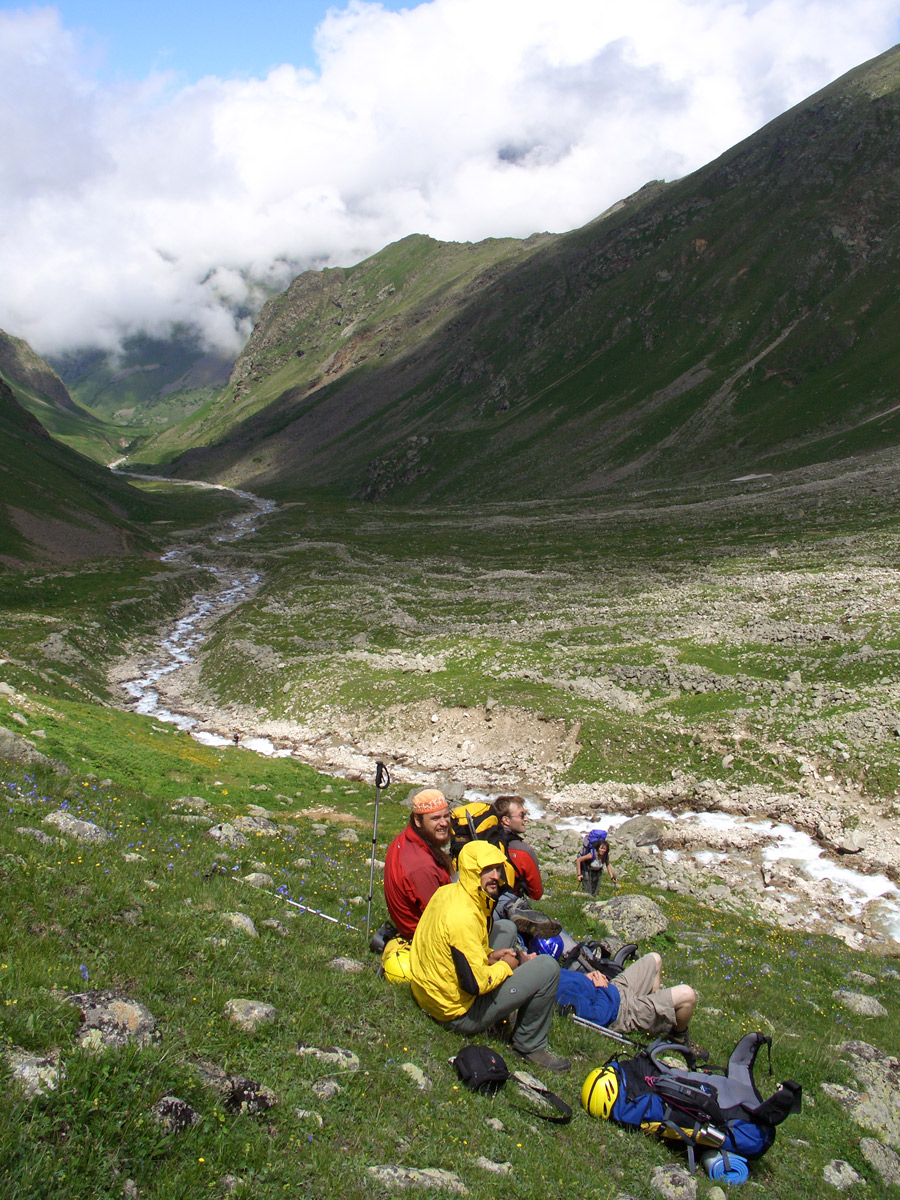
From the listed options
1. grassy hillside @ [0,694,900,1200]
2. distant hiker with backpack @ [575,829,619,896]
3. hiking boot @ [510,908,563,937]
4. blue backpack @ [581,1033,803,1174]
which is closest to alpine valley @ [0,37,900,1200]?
grassy hillside @ [0,694,900,1200]

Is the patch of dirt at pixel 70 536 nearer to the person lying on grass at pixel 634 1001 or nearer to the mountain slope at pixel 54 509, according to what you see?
the mountain slope at pixel 54 509

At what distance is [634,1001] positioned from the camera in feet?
36.6

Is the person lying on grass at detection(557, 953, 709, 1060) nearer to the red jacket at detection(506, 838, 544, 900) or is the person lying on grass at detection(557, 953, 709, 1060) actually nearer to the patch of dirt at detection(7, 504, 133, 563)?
the red jacket at detection(506, 838, 544, 900)

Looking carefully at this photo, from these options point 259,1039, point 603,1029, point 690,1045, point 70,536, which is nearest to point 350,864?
point 603,1029

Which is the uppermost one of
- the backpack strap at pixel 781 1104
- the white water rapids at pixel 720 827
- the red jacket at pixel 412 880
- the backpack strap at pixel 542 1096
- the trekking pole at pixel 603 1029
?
the red jacket at pixel 412 880

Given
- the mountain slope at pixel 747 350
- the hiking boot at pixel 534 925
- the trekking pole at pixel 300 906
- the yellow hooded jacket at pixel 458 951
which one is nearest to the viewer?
the yellow hooded jacket at pixel 458 951

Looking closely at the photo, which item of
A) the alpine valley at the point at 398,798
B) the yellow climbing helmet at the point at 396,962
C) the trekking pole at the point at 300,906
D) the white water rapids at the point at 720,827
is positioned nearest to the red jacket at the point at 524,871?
the alpine valley at the point at 398,798

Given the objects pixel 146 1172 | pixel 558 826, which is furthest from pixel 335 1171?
pixel 558 826

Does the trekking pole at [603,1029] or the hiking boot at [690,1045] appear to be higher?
the trekking pole at [603,1029]

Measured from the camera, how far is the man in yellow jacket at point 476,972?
9.41m

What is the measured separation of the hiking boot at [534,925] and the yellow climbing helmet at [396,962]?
254 centimetres

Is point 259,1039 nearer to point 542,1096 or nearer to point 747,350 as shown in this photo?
point 542,1096

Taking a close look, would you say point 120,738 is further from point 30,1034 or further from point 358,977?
point 30,1034

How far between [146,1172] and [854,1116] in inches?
391
